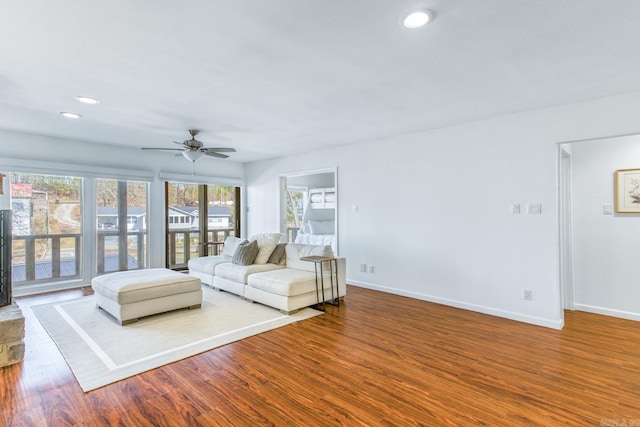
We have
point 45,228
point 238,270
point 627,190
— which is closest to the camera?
point 627,190

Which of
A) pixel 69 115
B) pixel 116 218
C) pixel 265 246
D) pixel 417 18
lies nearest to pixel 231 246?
pixel 265 246

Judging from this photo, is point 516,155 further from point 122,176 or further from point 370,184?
point 122,176

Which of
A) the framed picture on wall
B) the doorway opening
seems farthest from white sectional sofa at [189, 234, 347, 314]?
the framed picture on wall

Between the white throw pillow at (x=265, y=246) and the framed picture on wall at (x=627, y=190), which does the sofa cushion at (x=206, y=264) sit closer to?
the white throw pillow at (x=265, y=246)

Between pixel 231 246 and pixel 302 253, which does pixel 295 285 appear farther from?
pixel 231 246

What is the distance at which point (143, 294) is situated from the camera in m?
3.59

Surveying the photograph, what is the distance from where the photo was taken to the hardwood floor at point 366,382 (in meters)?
1.98

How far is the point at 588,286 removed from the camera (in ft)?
13.4

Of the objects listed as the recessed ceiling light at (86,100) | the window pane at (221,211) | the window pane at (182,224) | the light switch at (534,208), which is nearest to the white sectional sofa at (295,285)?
the light switch at (534,208)

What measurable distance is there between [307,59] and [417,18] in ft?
2.83

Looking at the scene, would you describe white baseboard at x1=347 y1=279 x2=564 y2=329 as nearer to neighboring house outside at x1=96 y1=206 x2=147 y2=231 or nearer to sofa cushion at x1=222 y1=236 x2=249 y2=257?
sofa cushion at x1=222 y1=236 x2=249 y2=257

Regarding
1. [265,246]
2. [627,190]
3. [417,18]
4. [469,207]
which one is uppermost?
[417,18]

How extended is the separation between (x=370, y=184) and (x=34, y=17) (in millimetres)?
4202

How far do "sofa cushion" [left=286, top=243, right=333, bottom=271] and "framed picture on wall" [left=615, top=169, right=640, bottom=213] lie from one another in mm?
3567
